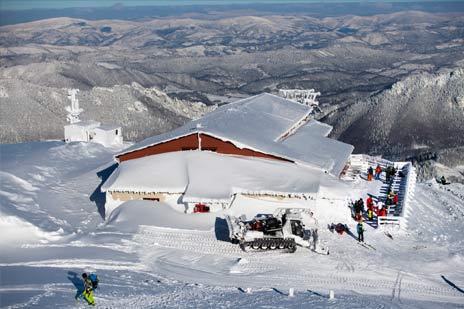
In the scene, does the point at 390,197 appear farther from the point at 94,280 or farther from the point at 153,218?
the point at 94,280

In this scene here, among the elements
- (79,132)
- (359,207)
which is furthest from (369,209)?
(79,132)

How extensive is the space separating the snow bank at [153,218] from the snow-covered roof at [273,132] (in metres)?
4.62

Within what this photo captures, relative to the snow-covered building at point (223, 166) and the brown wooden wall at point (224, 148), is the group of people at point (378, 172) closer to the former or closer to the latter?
the snow-covered building at point (223, 166)

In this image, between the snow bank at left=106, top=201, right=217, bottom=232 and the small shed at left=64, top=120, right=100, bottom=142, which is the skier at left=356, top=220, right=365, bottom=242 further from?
the small shed at left=64, top=120, right=100, bottom=142

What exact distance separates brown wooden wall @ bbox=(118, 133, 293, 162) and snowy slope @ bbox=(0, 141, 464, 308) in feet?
11.2

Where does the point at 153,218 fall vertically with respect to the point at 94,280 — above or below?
below

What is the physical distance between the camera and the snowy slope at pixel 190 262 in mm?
19859

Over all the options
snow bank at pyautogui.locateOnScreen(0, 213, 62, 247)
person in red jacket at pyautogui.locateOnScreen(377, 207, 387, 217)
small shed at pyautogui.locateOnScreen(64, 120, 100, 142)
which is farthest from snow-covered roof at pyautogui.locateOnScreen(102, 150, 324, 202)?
small shed at pyautogui.locateOnScreen(64, 120, 100, 142)

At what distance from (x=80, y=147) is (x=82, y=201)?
12.3 meters

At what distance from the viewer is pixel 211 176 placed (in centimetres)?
2992

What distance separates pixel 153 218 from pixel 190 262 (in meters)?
5.12

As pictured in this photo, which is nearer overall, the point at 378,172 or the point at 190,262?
the point at 190,262

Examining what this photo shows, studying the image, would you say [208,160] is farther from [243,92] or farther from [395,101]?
[243,92]

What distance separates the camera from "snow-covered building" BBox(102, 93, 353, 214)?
28734 mm
